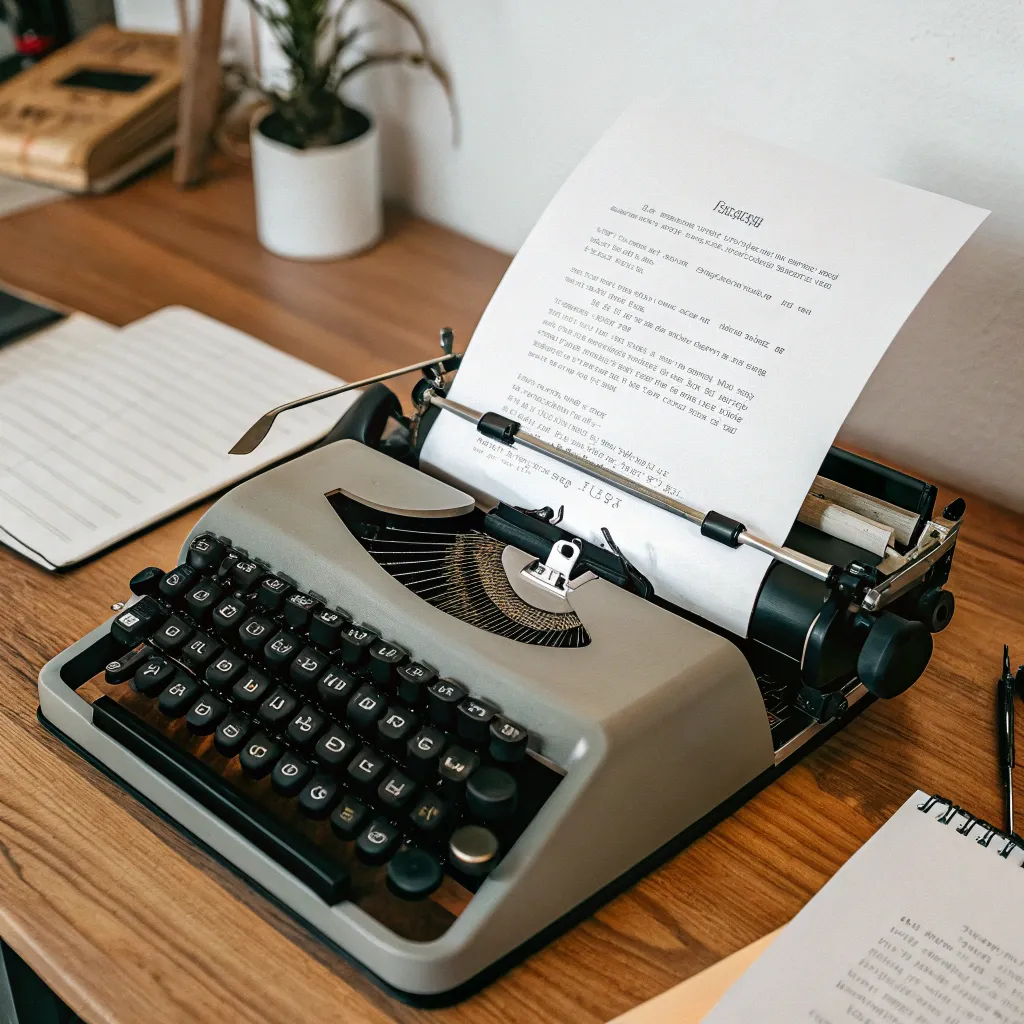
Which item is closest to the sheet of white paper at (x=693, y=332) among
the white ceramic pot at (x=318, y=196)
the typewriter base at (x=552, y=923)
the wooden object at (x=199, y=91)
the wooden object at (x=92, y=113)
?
the typewriter base at (x=552, y=923)

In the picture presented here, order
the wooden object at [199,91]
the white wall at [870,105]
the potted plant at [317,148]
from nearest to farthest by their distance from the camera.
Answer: the white wall at [870,105] → the potted plant at [317,148] → the wooden object at [199,91]

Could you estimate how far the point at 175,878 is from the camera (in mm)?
768

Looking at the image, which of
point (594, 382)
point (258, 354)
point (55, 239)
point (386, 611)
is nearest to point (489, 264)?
point (258, 354)

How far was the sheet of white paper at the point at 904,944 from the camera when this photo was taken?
27.1 inches

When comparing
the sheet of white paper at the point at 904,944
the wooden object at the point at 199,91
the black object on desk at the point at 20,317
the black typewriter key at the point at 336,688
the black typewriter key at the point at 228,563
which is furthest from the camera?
the wooden object at the point at 199,91

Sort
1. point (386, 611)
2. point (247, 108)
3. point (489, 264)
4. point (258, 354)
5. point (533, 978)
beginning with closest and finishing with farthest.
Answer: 1. point (533, 978)
2. point (386, 611)
3. point (258, 354)
4. point (489, 264)
5. point (247, 108)

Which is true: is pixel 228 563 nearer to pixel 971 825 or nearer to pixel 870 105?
pixel 971 825

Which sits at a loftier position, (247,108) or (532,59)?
(532,59)

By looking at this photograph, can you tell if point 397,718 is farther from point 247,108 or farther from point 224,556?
point 247,108

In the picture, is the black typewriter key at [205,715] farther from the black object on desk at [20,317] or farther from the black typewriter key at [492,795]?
the black object on desk at [20,317]

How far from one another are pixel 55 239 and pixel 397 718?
46.1 inches

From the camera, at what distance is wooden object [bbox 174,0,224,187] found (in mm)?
1661

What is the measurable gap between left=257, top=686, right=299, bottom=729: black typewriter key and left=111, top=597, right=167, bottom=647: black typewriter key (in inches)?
5.0

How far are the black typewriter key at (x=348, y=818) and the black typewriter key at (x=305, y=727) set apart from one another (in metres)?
0.05
